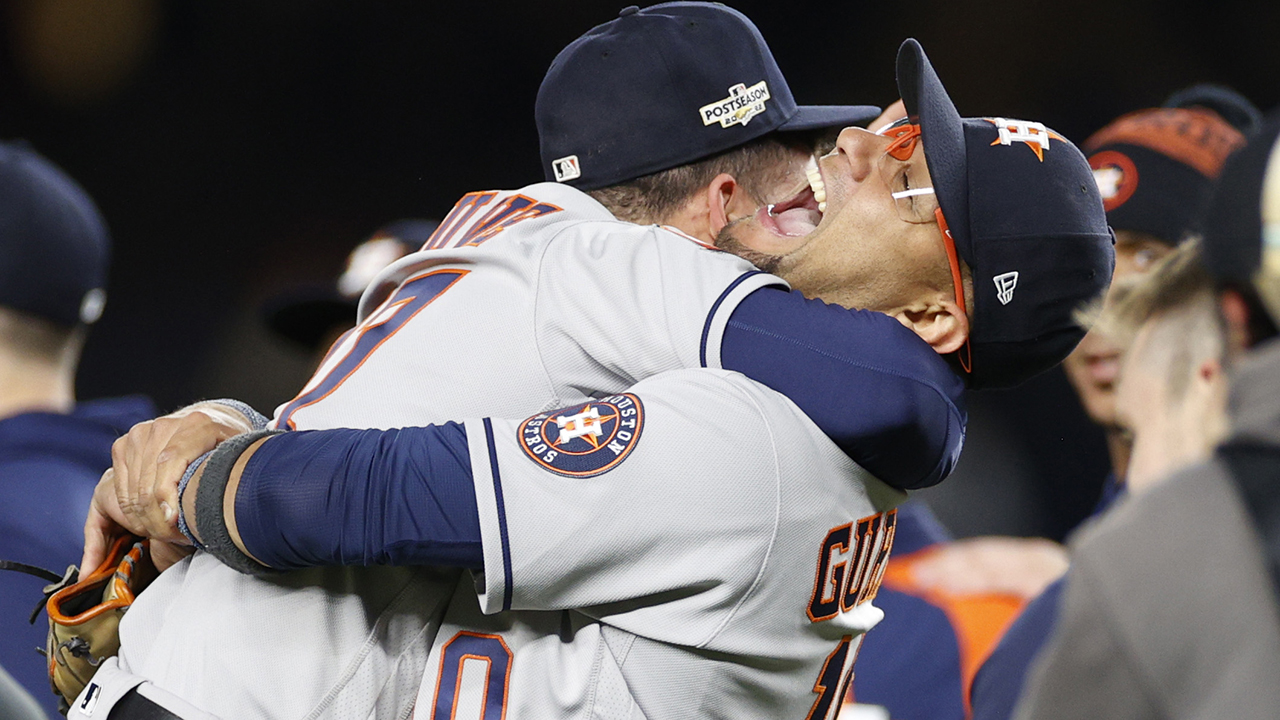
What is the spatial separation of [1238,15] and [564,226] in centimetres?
437

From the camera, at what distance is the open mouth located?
1.50 m

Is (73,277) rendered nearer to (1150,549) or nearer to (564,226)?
(564,226)

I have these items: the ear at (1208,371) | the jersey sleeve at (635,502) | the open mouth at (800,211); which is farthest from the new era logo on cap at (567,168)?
the ear at (1208,371)

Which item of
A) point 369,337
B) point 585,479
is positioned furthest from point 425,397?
point 585,479

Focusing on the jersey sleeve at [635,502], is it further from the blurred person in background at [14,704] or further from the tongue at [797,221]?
the blurred person in background at [14,704]

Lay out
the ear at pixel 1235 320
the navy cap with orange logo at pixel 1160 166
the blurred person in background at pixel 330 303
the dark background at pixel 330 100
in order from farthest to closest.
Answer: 1. the dark background at pixel 330 100
2. the blurred person in background at pixel 330 303
3. the navy cap with orange logo at pixel 1160 166
4. the ear at pixel 1235 320

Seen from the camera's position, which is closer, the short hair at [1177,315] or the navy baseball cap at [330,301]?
the short hair at [1177,315]

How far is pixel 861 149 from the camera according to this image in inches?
57.1

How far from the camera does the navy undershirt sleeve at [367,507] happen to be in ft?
3.63

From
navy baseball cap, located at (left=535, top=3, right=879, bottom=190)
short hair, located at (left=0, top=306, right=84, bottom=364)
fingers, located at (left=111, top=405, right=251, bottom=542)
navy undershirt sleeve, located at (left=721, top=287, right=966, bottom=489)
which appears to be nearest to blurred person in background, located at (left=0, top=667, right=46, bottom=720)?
fingers, located at (left=111, top=405, right=251, bottom=542)

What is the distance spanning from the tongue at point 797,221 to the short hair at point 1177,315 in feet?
2.07

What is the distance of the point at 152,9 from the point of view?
5344 mm

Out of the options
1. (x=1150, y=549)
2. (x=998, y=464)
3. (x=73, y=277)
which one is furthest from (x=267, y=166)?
(x=1150, y=549)

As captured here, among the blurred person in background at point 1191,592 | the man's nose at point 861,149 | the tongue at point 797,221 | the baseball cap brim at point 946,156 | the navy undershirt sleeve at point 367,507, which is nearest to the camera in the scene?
the blurred person in background at point 1191,592
